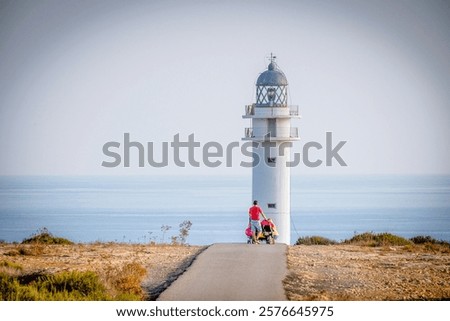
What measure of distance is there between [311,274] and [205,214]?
6469 cm

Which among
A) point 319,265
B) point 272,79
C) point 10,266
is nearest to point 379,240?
point 319,265

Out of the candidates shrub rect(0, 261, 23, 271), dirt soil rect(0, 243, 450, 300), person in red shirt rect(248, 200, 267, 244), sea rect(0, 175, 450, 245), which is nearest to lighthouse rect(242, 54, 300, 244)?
dirt soil rect(0, 243, 450, 300)

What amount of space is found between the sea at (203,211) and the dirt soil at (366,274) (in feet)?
76.9

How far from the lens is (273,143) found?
33.9 meters

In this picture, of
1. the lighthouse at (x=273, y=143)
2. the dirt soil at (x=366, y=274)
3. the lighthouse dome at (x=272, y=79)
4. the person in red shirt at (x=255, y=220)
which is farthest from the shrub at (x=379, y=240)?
the lighthouse dome at (x=272, y=79)

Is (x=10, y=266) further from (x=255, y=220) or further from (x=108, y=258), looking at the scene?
(x=255, y=220)

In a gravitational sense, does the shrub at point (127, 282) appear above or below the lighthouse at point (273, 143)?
below

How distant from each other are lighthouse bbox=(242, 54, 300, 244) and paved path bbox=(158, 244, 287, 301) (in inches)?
444

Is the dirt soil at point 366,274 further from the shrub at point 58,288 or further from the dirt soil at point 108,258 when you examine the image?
the shrub at point 58,288

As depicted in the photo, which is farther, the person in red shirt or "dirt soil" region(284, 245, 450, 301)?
the person in red shirt

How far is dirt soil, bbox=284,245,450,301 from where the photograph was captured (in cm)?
1703

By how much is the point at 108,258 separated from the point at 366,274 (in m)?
5.35

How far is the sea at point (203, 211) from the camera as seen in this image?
6412 cm

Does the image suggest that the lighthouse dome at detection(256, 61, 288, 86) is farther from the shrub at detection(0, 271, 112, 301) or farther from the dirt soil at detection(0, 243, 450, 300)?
the shrub at detection(0, 271, 112, 301)
